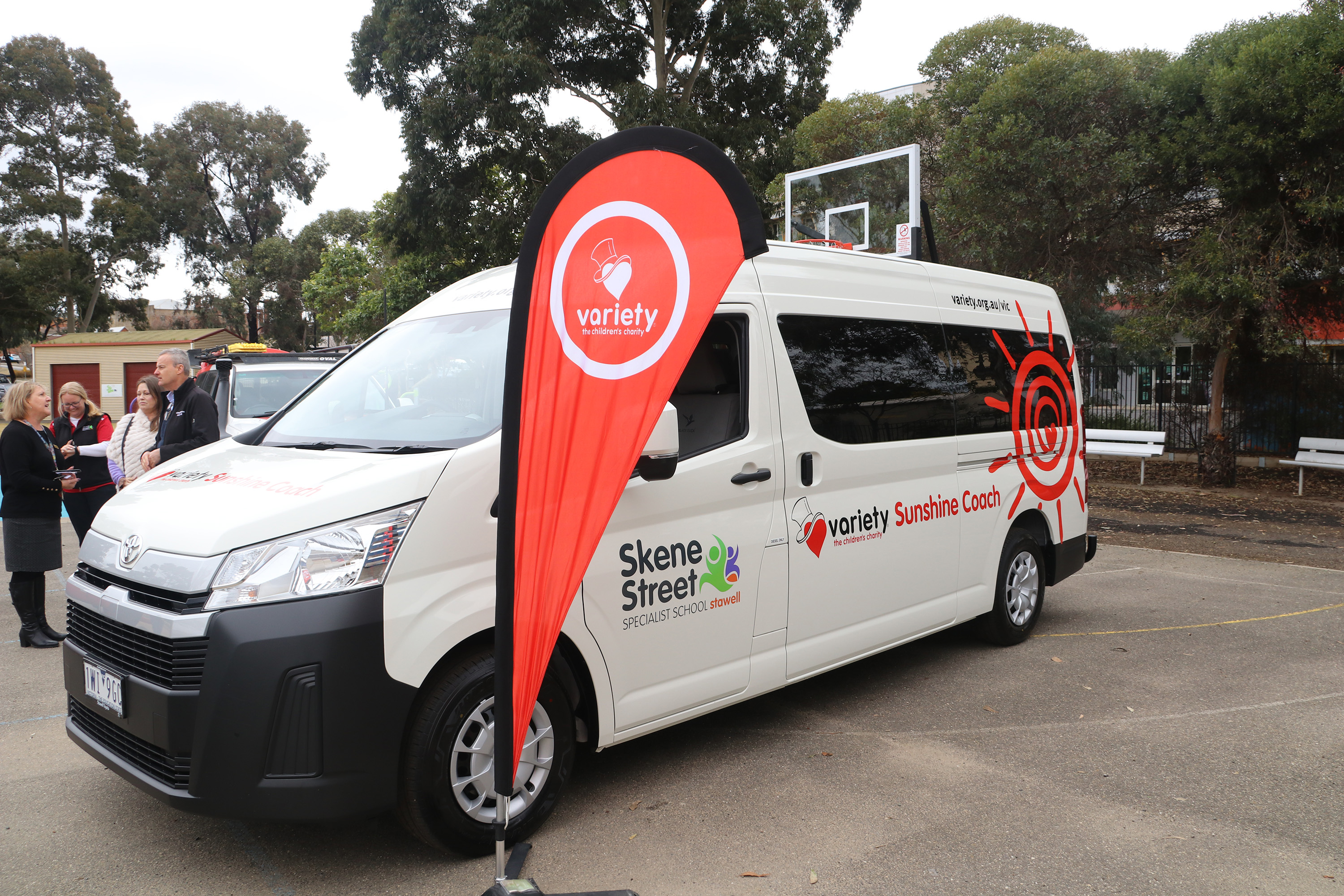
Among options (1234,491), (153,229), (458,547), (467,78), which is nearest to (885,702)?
(458,547)

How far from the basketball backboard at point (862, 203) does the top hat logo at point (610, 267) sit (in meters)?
3.39

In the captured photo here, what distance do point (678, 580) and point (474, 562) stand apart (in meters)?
0.92

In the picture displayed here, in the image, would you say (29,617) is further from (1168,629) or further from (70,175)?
(70,175)

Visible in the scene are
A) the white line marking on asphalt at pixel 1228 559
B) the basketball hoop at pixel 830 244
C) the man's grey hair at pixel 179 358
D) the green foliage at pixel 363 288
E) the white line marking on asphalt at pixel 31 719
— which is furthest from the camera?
the green foliage at pixel 363 288

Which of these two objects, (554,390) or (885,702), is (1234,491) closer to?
(885,702)

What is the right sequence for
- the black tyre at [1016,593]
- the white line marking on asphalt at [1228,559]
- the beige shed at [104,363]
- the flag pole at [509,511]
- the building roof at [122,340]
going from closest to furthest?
the flag pole at [509,511] < the black tyre at [1016,593] < the white line marking on asphalt at [1228,559] < the beige shed at [104,363] < the building roof at [122,340]

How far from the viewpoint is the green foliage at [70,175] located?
4459 cm

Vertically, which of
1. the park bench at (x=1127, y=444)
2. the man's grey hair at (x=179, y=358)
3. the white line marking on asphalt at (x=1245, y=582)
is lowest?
the white line marking on asphalt at (x=1245, y=582)

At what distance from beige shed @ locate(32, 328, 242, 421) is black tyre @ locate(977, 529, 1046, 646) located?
3488 cm

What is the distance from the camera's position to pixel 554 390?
282cm

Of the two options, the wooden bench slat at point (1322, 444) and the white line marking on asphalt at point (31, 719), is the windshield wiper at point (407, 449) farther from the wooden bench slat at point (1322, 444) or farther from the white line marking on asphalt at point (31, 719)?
the wooden bench slat at point (1322, 444)

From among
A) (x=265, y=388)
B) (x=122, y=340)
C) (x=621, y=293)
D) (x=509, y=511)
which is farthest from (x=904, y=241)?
(x=122, y=340)

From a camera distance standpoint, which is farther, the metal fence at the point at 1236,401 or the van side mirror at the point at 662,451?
the metal fence at the point at 1236,401

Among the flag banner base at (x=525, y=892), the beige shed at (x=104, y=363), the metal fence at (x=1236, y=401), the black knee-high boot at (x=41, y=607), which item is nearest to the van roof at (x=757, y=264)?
the flag banner base at (x=525, y=892)
